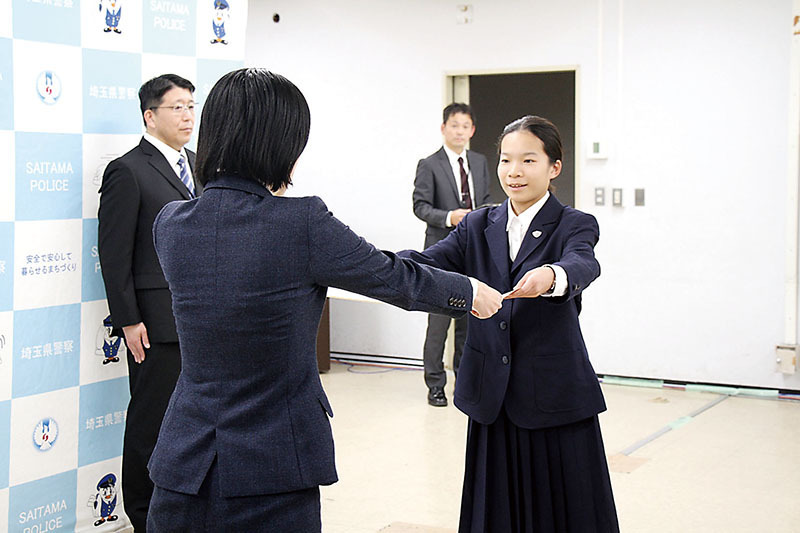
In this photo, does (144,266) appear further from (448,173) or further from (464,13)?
(464,13)

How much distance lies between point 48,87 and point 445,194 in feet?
9.48

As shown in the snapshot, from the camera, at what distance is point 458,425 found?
515cm

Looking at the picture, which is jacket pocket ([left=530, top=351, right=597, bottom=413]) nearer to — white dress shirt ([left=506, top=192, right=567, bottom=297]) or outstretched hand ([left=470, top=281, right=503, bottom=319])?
white dress shirt ([left=506, top=192, right=567, bottom=297])

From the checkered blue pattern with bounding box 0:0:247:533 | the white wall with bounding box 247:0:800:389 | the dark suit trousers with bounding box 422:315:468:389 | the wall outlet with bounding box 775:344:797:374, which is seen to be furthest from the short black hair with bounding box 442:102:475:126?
the wall outlet with bounding box 775:344:797:374

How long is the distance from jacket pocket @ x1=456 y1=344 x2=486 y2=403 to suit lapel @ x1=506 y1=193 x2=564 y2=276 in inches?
9.9

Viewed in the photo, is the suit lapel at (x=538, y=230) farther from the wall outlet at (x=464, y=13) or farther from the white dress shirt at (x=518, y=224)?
the wall outlet at (x=464, y=13)

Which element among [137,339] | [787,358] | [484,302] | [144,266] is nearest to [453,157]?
[787,358]

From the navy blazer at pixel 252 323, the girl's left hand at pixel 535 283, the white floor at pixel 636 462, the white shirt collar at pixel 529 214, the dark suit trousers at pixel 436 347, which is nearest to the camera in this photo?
the navy blazer at pixel 252 323

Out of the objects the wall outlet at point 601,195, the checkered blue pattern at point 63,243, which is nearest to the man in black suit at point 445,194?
the wall outlet at point 601,195

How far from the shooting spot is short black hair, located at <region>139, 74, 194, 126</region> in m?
3.40

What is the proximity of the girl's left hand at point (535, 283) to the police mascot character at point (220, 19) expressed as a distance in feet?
7.47

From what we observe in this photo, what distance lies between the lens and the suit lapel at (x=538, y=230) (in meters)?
2.42

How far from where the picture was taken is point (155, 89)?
11.1 ft

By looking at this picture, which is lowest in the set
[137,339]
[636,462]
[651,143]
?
[636,462]
